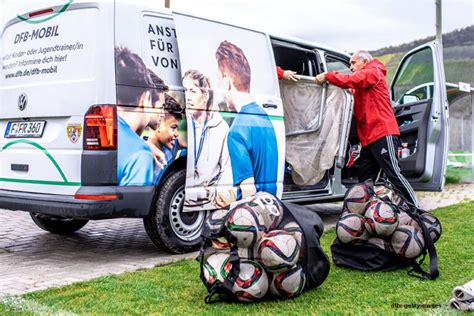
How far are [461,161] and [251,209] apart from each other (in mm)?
12184

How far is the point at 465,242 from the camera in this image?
538 centimetres

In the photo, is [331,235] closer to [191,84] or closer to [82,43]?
[191,84]

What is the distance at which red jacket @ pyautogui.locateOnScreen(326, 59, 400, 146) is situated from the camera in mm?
5648

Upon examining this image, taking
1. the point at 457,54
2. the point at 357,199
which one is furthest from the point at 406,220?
the point at 457,54

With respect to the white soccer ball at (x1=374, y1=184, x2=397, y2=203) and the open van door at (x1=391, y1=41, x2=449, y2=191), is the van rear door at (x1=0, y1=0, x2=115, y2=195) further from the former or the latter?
the open van door at (x1=391, y1=41, x2=449, y2=191)

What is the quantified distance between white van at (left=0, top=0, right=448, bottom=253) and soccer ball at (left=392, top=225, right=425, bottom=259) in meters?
1.64

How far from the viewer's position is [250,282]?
347 centimetres

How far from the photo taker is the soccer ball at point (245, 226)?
11.4 feet

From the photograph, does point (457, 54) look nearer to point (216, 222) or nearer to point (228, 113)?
point (228, 113)

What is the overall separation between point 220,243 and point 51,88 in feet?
7.22

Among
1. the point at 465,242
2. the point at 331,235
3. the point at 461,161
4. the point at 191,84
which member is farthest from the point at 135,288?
the point at 461,161

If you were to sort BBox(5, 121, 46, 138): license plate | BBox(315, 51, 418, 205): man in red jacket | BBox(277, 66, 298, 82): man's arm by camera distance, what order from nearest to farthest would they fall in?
1. BBox(5, 121, 46, 138): license plate
2. BBox(315, 51, 418, 205): man in red jacket
3. BBox(277, 66, 298, 82): man's arm

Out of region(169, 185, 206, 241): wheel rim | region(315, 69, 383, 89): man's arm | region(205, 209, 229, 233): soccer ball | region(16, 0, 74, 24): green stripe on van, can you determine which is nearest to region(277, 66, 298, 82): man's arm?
region(315, 69, 383, 89): man's arm

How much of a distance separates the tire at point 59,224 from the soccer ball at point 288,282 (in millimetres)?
3198
